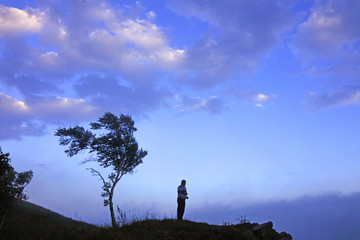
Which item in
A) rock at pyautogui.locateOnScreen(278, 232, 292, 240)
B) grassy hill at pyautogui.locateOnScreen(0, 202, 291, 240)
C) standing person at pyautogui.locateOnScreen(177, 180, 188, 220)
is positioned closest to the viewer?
grassy hill at pyautogui.locateOnScreen(0, 202, 291, 240)

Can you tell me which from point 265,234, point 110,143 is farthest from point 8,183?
point 265,234

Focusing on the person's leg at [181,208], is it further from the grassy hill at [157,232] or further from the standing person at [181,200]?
the grassy hill at [157,232]

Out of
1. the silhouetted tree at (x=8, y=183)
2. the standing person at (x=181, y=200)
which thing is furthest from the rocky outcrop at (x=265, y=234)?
the silhouetted tree at (x=8, y=183)

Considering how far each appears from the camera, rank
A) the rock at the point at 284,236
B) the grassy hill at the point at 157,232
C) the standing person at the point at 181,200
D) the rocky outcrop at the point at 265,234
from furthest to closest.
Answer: the standing person at the point at 181,200
the rock at the point at 284,236
the rocky outcrop at the point at 265,234
the grassy hill at the point at 157,232

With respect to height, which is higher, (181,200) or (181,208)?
(181,200)

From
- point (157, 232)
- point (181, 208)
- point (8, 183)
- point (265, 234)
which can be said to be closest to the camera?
point (157, 232)

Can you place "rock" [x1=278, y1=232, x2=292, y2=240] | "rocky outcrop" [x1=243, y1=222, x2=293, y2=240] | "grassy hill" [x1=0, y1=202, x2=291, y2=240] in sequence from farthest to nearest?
"rock" [x1=278, y1=232, x2=292, y2=240], "rocky outcrop" [x1=243, y1=222, x2=293, y2=240], "grassy hill" [x1=0, y1=202, x2=291, y2=240]

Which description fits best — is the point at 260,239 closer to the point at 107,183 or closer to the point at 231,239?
the point at 231,239

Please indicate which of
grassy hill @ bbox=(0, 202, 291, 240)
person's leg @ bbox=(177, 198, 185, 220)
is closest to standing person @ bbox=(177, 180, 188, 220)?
person's leg @ bbox=(177, 198, 185, 220)

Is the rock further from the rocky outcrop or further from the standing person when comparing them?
the standing person

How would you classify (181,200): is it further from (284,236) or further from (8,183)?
(8,183)

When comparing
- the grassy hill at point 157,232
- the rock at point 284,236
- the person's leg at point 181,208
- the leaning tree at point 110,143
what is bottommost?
the grassy hill at point 157,232

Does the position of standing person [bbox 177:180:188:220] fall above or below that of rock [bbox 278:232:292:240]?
above

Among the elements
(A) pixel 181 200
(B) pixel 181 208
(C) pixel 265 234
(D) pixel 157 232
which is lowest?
(D) pixel 157 232
